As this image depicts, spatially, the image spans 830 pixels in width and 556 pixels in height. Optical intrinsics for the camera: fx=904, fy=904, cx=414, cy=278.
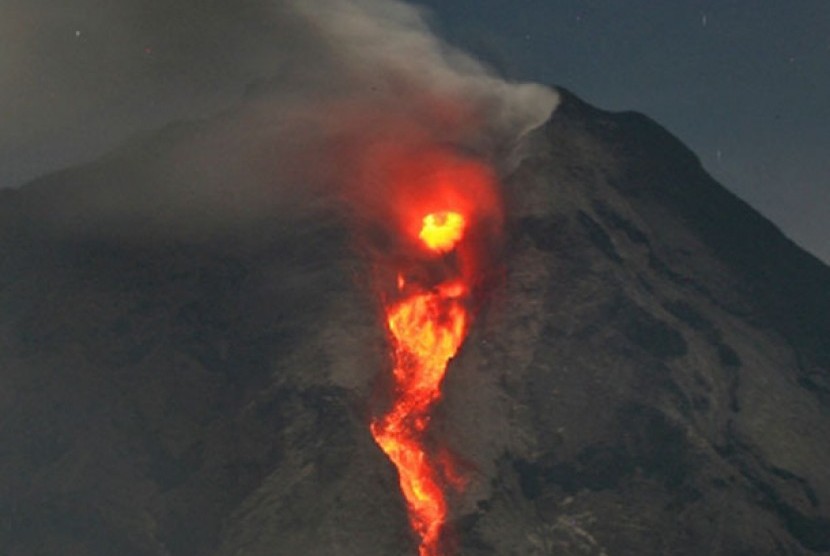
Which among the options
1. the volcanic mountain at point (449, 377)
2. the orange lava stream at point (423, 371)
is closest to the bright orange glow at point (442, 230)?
the orange lava stream at point (423, 371)

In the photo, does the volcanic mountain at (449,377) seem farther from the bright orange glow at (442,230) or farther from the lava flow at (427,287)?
the bright orange glow at (442,230)

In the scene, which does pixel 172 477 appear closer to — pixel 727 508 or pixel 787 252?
pixel 727 508

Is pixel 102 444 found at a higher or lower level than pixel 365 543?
higher

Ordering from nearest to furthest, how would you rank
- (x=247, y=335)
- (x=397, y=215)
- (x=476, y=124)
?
(x=247, y=335), (x=397, y=215), (x=476, y=124)

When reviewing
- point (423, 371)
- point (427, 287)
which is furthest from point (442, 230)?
point (423, 371)

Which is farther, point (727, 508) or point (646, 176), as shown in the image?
point (646, 176)

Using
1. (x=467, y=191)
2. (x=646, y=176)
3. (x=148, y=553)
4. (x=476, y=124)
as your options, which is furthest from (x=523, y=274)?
(x=148, y=553)

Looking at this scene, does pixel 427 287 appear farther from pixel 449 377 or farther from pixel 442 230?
pixel 449 377

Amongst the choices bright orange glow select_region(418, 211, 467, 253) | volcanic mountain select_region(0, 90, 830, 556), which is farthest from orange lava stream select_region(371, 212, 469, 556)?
volcanic mountain select_region(0, 90, 830, 556)
